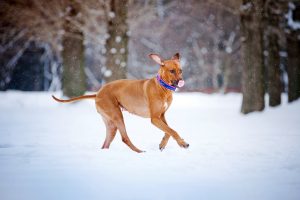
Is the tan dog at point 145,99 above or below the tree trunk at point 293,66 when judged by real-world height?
above

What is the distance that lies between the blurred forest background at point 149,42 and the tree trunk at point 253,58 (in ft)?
0.10

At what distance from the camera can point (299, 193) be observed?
3.81 metres

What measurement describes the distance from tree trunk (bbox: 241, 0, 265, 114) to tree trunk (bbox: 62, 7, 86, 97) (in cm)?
768

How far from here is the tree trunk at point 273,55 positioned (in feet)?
51.1

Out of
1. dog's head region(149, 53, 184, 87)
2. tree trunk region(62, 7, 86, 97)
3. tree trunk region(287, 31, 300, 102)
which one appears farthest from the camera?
tree trunk region(62, 7, 86, 97)

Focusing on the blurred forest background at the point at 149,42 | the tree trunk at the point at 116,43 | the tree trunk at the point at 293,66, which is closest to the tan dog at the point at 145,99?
the blurred forest background at the point at 149,42

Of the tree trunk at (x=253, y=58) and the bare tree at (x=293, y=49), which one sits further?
the bare tree at (x=293, y=49)

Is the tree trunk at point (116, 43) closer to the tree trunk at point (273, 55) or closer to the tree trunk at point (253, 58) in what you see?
the tree trunk at point (253, 58)

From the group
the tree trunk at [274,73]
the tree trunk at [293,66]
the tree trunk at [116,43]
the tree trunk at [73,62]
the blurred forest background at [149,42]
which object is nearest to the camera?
the blurred forest background at [149,42]

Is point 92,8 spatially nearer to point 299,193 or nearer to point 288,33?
point 288,33

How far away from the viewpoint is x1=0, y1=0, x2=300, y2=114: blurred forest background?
42.7 ft

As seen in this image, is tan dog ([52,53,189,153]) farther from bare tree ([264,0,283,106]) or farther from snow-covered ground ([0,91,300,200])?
bare tree ([264,0,283,106])

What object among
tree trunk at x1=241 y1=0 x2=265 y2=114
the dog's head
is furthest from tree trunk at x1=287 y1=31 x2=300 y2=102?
the dog's head

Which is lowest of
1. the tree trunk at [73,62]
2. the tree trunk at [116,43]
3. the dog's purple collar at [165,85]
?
the tree trunk at [73,62]
